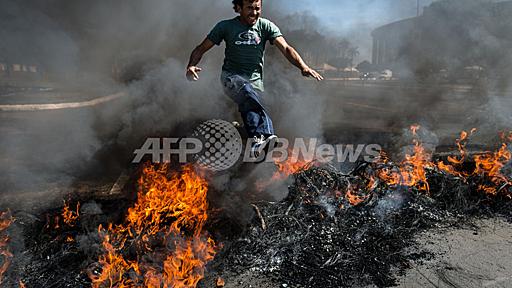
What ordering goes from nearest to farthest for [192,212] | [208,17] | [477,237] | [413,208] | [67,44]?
[192,212] < [477,237] < [413,208] < [208,17] < [67,44]

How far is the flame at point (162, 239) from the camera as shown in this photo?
2541 millimetres

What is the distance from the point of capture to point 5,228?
307 centimetres

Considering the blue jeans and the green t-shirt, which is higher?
the green t-shirt

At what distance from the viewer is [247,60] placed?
380cm

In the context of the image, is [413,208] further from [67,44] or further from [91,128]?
[67,44]

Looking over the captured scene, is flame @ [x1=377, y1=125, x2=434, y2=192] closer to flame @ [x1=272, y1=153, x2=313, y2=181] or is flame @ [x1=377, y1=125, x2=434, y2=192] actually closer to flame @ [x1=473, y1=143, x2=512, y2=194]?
flame @ [x1=473, y1=143, x2=512, y2=194]

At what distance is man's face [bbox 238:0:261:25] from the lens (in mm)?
3553

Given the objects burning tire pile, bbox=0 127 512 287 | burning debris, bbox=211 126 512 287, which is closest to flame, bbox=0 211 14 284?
burning tire pile, bbox=0 127 512 287

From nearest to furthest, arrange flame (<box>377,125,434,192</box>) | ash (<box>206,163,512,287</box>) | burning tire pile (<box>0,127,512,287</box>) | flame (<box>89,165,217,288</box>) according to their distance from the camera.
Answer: flame (<box>89,165,217,288</box>) → burning tire pile (<box>0,127,512,287</box>) → ash (<box>206,163,512,287</box>) → flame (<box>377,125,434,192</box>)

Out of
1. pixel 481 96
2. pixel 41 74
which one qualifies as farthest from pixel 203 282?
pixel 41 74

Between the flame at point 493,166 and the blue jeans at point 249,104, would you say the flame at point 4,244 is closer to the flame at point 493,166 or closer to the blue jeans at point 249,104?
the blue jeans at point 249,104

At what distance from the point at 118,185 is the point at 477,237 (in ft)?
14.6

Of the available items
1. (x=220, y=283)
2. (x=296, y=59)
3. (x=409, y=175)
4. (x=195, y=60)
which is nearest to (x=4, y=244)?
(x=220, y=283)

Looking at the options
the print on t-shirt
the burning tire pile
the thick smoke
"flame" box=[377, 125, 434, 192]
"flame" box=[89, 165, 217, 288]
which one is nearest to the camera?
"flame" box=[89, 165, 217, 288]
